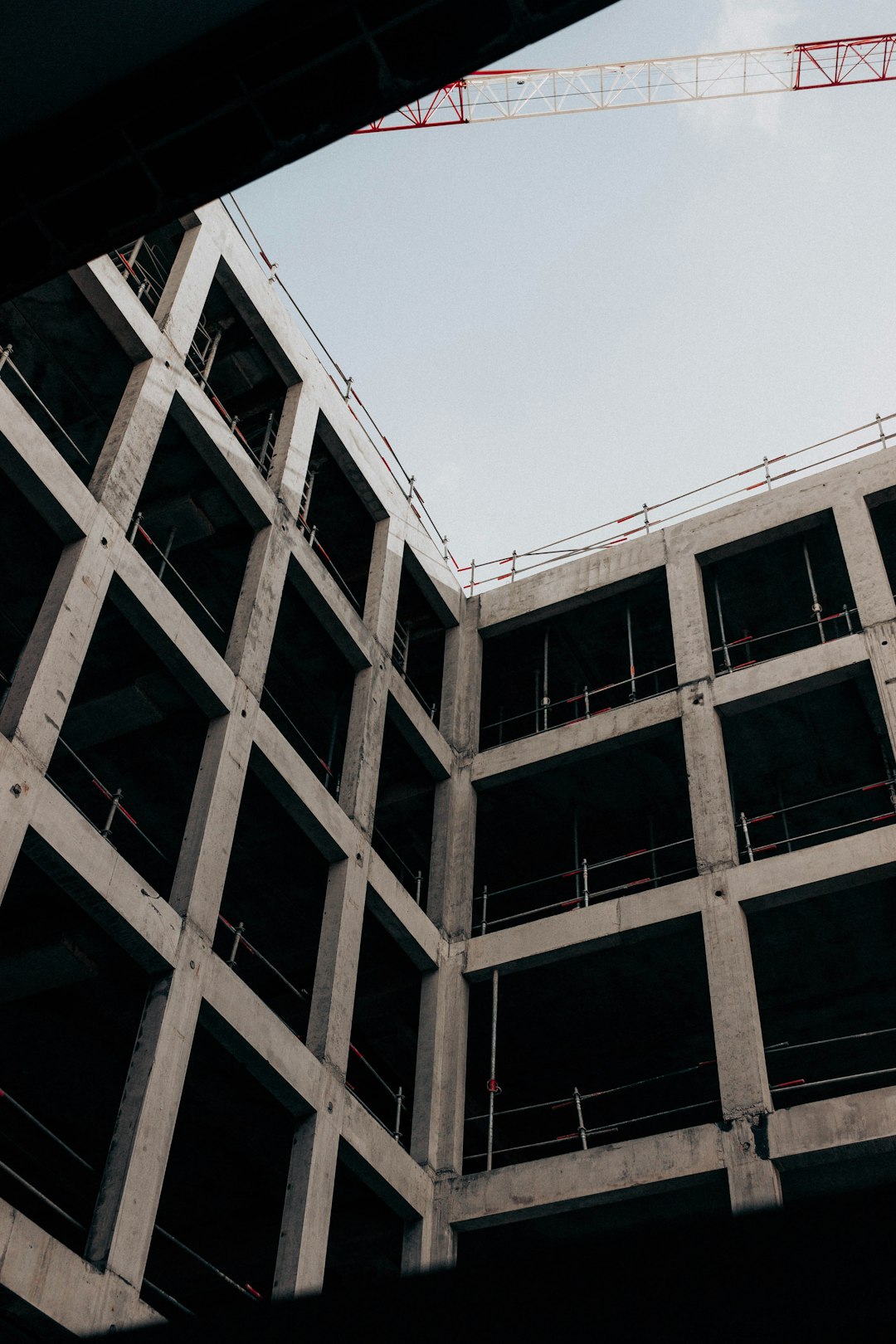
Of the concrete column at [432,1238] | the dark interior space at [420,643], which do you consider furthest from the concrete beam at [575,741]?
the concrete column at [432,1238]

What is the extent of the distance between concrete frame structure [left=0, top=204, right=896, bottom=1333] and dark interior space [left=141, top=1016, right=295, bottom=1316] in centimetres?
253

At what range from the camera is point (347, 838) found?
18578 millimetres

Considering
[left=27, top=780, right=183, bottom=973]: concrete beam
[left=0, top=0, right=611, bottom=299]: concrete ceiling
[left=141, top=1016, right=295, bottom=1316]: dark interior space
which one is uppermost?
[left=141, top=1016, right=295, bottom=1316]: dark interior space

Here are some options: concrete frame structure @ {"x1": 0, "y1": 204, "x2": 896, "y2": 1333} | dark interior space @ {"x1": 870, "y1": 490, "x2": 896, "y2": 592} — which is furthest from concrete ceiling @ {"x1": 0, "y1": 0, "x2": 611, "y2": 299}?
dark interior space @ {"x1": 870, "y1": 490, "x2": 896, "y2": 592}

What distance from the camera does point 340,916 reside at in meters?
17.8

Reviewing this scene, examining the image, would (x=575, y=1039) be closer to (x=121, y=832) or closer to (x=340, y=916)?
(x=340, y=916)

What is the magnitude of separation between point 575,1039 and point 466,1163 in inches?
117

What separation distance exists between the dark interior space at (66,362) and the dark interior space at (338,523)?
3.76 meters

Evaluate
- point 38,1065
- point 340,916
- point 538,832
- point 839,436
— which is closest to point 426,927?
point 340,916

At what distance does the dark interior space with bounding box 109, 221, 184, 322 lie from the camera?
18739 mm

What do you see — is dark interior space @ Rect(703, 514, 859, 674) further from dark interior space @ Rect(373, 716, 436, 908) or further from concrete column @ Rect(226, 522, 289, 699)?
concrete column @ Rect(226, 522, 289, 699)

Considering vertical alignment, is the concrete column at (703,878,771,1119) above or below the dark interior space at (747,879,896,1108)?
below

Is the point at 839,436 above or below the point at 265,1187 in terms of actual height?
above

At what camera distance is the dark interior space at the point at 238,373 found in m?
20.5
